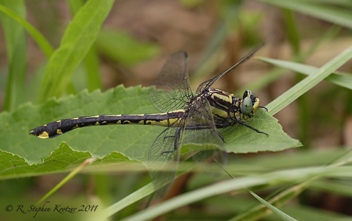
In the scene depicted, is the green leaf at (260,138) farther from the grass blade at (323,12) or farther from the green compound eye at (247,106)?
the grass blade at (323,12)

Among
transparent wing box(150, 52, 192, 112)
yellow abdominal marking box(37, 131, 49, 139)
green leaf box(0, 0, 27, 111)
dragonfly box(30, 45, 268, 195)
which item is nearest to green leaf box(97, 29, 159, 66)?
transparent wing box(150, 52, 192, 112)

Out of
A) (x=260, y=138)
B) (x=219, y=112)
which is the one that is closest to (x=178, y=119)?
(x=219, y=112)

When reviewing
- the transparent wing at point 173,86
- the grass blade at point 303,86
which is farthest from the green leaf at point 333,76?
the transparent wing at point 173,86

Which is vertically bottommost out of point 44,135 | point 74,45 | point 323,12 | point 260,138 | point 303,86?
point 260,138

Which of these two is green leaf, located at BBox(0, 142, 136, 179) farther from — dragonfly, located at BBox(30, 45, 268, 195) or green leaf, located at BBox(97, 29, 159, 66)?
green leaf, located at BBox(97, 29, 159, 66)

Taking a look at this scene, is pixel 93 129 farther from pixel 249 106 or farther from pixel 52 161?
pixel 249 106
